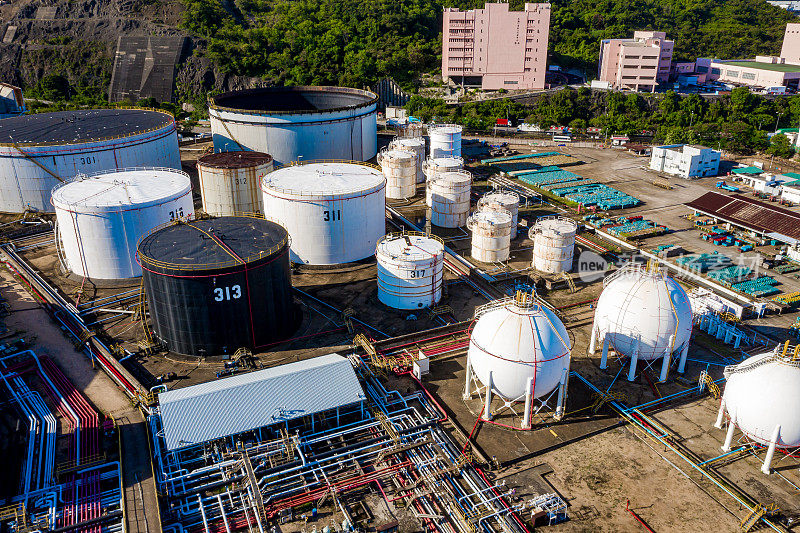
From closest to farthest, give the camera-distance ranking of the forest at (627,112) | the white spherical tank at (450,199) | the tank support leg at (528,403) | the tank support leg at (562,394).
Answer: the tank support leg at (528,403), the tank support leg at (562,394), the white spherical tank at (450,199), the forest at (627,112)

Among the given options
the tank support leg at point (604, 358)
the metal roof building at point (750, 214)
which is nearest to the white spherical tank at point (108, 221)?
the tank support leg at point (604, 358)

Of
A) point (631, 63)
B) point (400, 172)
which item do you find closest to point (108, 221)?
point (400, 172)

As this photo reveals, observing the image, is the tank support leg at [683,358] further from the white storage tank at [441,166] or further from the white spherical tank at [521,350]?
the white storage tank at [441,166]

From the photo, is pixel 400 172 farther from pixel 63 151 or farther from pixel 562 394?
pixel 562 394

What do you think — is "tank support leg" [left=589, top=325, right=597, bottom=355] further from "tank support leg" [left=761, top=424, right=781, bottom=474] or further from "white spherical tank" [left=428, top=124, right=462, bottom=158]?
"white spherical tank" [left=428, top=124, right=462, bottom=158]

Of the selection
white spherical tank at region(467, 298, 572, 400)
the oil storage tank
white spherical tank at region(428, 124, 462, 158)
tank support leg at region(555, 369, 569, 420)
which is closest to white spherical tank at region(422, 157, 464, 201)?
white spherical tank at region(428, 124, 462, 158)

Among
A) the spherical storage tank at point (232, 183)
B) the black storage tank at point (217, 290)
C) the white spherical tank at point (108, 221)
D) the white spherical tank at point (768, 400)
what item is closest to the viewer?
the white spherical tank at point (768, 400)
